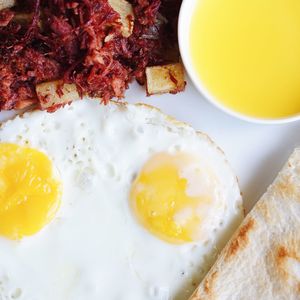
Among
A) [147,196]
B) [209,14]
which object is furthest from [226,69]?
[147,196]

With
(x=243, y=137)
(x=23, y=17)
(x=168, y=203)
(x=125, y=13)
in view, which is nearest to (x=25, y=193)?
(x=168, y=203)

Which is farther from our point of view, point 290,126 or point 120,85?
point 290,126

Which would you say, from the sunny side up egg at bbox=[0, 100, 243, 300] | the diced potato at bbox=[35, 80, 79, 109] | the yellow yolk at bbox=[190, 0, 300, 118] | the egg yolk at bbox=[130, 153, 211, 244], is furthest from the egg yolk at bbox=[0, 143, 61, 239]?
the yellow yolk at bbox=[190, 0, 300, 118]

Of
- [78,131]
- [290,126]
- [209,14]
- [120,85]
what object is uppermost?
[209,14]

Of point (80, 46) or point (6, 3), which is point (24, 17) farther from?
point (80, 46)

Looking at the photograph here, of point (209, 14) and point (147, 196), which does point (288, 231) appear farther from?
point (209, 14)
